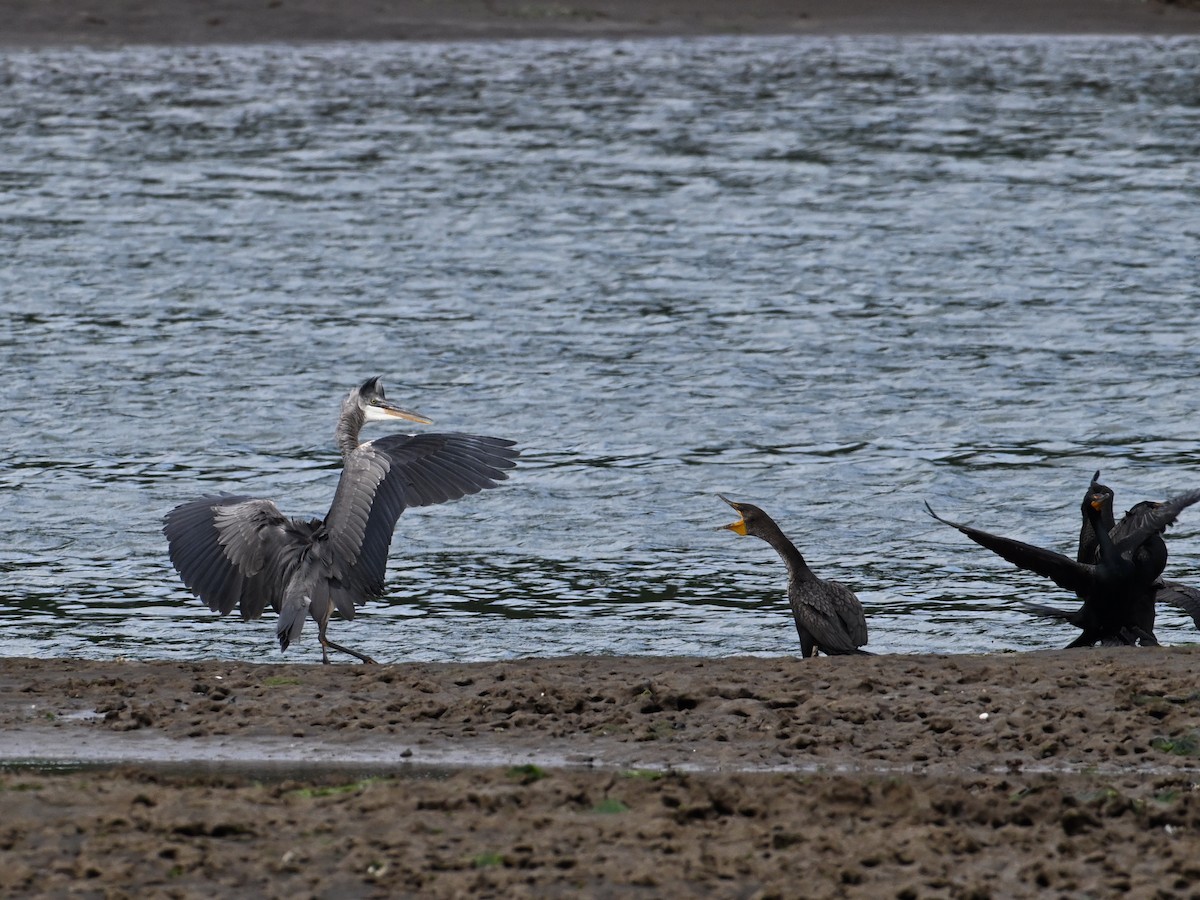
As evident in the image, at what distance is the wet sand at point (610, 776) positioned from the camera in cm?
625

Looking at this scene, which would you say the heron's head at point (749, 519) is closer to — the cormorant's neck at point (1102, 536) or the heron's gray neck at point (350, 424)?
the cormorant's neck at point (1102, 536)

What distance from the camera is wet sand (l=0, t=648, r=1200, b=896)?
20.5 feet

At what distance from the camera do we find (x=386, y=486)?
1022 cm

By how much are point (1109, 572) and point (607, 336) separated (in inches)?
365

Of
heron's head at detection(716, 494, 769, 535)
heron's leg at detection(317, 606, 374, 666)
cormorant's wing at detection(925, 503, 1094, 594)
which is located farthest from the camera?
heron's head at detection(716, 494, 769, 535)

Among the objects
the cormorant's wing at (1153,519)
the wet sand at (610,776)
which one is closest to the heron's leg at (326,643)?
the wet sand at (610,776)

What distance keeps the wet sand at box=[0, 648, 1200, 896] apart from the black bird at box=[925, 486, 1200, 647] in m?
0.74

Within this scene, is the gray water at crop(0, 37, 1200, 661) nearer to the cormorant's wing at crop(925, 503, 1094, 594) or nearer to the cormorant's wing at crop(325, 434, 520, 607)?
the cormorant's wing at crop(925, 503, 1094, 594)

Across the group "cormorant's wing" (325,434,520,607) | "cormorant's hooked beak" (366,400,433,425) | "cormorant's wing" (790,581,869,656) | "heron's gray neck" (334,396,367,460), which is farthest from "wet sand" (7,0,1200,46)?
"cormorant's wing" (790,581,869,656)

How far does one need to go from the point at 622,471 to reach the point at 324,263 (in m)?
8.80

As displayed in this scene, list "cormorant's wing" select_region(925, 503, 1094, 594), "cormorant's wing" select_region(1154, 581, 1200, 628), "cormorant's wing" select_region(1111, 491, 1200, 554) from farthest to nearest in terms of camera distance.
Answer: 1. "cormorant's wing" select_region(1154, 581, 1200, 628)
2. "cormorant's wing" select_region(1111, 491, 1200, 554)
3. "cormorant's wing" select_region(925, 503, 1094, 594)

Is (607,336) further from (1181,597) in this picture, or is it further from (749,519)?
(1181,597)

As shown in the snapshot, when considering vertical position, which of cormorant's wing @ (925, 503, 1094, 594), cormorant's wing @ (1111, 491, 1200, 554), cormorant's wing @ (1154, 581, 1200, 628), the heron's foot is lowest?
the heron's foot

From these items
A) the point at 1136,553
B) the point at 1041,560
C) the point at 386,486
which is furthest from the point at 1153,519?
the point at 386,486
